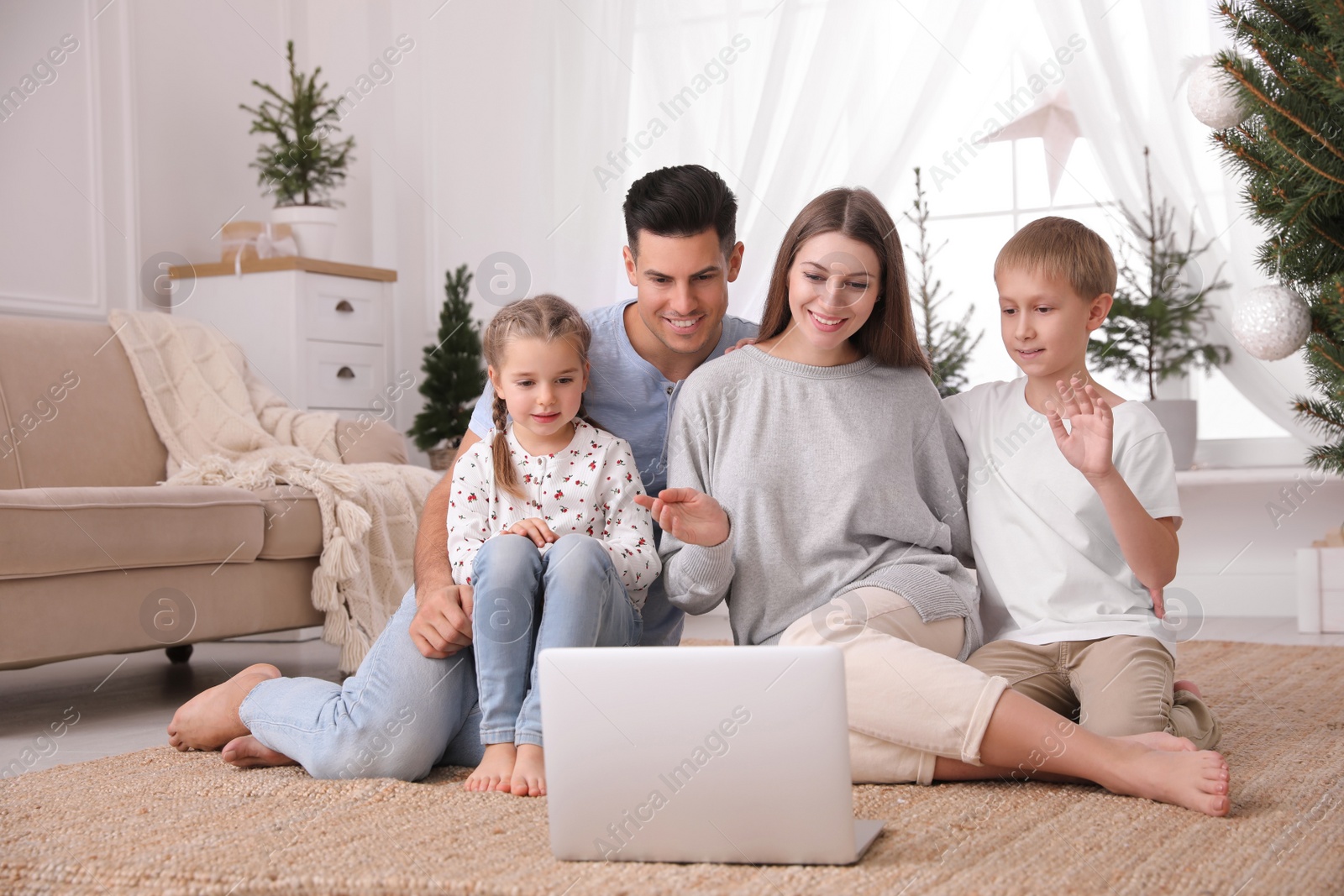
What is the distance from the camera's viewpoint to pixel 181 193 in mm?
3957

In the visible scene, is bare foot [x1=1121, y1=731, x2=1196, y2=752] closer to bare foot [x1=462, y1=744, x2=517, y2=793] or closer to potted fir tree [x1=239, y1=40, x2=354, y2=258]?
bare foot [x1=462, y1=744, x2=517, y2=793]

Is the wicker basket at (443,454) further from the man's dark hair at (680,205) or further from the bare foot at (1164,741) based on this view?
the bare foot at (1164,741)

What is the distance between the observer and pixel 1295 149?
1695 mm

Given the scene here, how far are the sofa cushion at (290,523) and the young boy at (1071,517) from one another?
Answer: 1414 millimetres

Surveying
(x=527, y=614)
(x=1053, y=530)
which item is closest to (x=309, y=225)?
(x=527, y=614)

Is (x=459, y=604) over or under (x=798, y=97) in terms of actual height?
Answer: under

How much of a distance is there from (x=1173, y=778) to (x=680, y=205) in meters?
0.90

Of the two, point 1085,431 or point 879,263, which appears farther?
point 879,263

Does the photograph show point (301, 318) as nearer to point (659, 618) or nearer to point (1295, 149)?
point (659, 618)

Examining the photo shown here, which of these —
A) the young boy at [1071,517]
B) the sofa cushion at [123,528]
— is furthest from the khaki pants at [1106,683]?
the sofa cushion at [123,528]

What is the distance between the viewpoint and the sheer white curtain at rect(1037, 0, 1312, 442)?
10.6 feet

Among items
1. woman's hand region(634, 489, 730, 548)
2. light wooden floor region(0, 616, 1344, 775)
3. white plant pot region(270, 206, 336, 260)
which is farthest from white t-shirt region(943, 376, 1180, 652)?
white plant pot region(270, 206, 336, 260)

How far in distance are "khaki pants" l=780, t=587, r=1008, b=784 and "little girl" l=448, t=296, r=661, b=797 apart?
0.83 feet

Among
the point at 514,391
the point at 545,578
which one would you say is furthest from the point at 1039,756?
the point at 514,391
